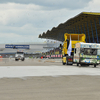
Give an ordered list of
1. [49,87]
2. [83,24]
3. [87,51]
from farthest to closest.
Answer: [83,24], [87,51], [49,87]

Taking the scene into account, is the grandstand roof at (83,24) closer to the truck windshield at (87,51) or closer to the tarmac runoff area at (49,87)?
the truck windshield at (87,51)

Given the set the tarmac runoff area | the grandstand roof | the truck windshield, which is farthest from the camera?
the grandstand roof

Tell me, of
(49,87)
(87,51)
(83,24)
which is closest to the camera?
(49,87)

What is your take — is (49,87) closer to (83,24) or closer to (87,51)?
(87,51)

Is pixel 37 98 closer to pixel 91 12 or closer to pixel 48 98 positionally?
pixel 48 98

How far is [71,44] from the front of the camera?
31.3 m

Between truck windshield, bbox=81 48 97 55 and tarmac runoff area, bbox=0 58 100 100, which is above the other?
truck windshield, bbox=81 48 97 55

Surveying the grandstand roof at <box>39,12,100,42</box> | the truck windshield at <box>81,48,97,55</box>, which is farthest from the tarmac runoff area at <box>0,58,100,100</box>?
the grandstand roof at <box>39,12,100,42</box>

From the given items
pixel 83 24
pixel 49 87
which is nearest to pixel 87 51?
pixel 49 87

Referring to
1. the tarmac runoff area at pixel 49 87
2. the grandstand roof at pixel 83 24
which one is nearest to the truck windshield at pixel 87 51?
the tarmac runoff area at pixel 49 87

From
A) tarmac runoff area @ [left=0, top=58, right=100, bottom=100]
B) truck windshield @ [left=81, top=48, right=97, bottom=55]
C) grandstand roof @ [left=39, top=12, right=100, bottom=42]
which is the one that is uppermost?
grandstand roof @ [left=39, top=12, right=100, bottom=42]

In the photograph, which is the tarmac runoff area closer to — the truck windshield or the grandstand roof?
the truck windshield

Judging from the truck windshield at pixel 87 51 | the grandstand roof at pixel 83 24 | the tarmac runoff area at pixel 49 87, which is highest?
the grandstand roof at pixel 83 24

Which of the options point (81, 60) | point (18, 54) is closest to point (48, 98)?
point (81, 60)
